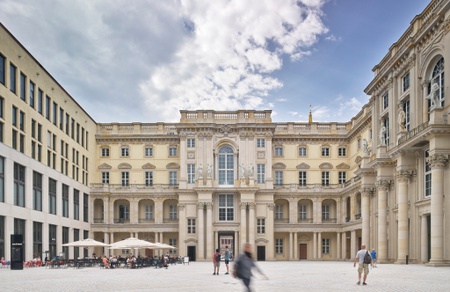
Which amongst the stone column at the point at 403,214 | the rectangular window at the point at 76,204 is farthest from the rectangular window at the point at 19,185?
the stone column at the point at 403,214

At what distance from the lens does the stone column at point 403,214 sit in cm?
4262

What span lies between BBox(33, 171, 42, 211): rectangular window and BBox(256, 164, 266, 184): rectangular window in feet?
94.0

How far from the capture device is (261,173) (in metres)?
73.3

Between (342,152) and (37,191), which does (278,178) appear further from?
(37,191)

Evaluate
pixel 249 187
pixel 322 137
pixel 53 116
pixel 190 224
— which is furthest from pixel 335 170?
pixel 53 116

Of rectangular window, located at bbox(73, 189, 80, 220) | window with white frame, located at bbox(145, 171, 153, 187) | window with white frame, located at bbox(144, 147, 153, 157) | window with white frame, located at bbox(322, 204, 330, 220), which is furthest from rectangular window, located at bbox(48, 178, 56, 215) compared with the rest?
window with white frame, located at bbox(322, 204, 330, 220)

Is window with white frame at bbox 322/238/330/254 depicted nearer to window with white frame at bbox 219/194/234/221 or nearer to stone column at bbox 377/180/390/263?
window with white frame at bbox 219/194/234/221

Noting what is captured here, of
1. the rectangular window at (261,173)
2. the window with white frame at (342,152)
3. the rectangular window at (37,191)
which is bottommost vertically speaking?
the rectangular window at (37,191)

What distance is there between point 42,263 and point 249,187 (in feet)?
91.9

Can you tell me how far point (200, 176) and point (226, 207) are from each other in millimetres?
5313

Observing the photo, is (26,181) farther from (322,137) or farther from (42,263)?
(322,137)

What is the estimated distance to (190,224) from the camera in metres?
72.1

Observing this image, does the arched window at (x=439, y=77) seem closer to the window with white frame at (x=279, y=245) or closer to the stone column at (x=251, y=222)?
the stone column at (x=251, y=222)

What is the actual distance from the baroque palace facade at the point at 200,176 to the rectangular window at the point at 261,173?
13 centimetres
